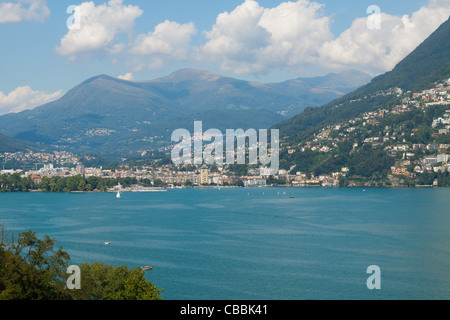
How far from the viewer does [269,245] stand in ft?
81.2

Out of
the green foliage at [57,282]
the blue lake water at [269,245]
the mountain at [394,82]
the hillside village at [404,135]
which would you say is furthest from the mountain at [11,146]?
the green foliage at [57,282]

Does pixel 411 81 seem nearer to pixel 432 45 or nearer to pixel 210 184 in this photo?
pixel 432 45

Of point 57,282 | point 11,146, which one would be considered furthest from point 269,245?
point 11,146

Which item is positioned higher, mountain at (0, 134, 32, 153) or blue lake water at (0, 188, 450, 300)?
mountain at (0, 134, 32, 153)

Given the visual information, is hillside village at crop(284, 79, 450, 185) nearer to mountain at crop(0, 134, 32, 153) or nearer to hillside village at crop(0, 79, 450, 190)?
hillside village at crop(0, 79, 450, 190)

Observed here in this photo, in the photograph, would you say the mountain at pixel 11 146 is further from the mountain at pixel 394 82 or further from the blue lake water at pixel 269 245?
the blue lake water at pixel 269 245

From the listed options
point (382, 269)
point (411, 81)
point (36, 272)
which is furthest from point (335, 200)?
point (411, 81)

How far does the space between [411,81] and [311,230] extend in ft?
237

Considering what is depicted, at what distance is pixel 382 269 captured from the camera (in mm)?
19750

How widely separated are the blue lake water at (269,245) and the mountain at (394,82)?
54.3 m

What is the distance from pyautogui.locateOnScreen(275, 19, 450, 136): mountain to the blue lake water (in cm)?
5432

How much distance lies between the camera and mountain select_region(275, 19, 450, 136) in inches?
3676

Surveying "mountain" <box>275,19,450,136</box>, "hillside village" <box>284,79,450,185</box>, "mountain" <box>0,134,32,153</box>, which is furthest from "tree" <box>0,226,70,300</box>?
"mountain" <box>0,134,32,153</box>

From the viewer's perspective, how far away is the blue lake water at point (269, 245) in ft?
57.0
